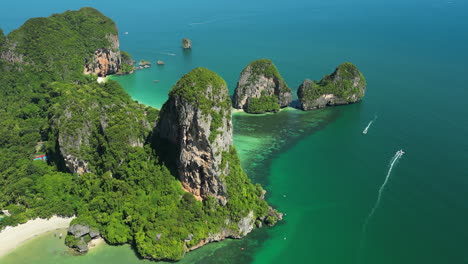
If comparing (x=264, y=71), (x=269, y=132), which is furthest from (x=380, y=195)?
(x=264, y=71)

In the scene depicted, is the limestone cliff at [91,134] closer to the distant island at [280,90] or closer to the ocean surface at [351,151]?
the ocean surface at [351,151]

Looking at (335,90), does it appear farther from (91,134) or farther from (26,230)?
(26,230)

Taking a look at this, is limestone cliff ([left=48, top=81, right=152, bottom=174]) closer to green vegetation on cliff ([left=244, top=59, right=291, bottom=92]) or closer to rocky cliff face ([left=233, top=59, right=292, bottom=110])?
rocky cliff face ([left=233, top=59, right=292, bottom=110])

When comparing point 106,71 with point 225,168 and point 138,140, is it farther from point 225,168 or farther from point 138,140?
point 225,168

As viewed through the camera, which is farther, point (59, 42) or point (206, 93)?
point (59, 42)

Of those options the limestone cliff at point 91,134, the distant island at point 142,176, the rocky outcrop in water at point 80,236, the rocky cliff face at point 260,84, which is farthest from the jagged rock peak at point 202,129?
the rocky cliff face at point 260,84

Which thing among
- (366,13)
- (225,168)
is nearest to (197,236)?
(225,168)
